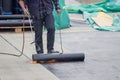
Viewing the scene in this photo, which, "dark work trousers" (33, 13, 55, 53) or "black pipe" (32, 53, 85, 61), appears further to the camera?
"dark work trousers" (33, 13, 55, 53)

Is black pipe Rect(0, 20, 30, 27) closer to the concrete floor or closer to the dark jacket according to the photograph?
the concrete floor

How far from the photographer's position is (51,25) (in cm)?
804

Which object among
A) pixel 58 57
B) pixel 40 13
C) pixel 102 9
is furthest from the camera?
pixel 102 9

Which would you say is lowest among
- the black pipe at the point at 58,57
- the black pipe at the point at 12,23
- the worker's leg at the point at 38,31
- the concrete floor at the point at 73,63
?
the concrete floor at the point at 73,63

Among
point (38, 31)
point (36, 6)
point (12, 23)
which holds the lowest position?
point (12, 23)

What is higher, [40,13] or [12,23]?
[40,13]

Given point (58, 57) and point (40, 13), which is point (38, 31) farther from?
point (58, 57)

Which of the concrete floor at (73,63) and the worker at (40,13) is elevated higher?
the worker at (40,13)

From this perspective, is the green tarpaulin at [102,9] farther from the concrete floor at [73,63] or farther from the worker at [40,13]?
the worker at [40,13]

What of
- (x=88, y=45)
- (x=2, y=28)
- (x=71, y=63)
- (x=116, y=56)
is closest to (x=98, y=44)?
(x=88, y=45)

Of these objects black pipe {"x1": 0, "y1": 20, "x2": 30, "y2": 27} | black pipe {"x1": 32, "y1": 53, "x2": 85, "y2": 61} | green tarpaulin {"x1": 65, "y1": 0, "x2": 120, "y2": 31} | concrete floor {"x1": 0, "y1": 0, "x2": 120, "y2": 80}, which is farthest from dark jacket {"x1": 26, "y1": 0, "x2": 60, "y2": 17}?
green tarpaulin {"x1": 65, "y1": 0, "x2": 120, "y2": 31}

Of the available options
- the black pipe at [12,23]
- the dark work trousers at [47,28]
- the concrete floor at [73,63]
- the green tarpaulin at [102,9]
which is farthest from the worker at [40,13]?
the green tarpaulin at [102,9]

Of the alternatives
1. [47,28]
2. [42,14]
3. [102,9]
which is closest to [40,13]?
[42,14]

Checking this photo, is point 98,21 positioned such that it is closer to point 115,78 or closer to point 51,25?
point 51,25
